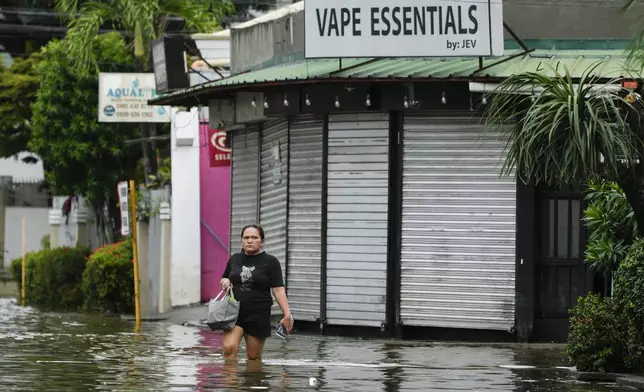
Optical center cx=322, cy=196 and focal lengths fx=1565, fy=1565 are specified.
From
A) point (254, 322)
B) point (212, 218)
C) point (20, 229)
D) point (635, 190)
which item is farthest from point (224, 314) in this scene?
point (20, 229)

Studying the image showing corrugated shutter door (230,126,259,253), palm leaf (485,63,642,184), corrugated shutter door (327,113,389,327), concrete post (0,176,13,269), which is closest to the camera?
palm leaf (485,63,642,184)

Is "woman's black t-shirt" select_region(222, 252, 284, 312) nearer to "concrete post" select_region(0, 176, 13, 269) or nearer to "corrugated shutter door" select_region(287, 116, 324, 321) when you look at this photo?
"corrugated shutter door" select_region(287, 116, 324, 321)

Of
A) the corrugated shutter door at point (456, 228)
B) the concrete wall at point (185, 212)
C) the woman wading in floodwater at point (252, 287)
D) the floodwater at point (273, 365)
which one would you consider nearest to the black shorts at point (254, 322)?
the woman wading in floodwater at point (252, 287)

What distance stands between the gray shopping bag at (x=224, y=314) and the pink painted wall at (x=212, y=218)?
48.9 ft

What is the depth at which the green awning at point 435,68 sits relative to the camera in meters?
21.1

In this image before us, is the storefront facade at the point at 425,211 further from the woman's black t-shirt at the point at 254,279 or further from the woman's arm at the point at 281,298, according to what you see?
the woman's arm at the point at 281,298

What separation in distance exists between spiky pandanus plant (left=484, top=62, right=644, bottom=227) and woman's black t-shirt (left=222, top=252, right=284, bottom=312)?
9.61 ft

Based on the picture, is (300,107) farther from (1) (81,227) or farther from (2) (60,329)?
(1) (81,227)

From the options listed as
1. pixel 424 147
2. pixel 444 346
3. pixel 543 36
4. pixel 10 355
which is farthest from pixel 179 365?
pixel 543 36

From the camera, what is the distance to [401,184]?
22391mm

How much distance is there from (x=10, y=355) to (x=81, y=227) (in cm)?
2919

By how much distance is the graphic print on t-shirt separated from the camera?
16.3 meters

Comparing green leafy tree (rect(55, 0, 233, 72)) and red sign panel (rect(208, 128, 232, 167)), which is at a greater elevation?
green leafy tree (rect(55, 0, 233, 72))

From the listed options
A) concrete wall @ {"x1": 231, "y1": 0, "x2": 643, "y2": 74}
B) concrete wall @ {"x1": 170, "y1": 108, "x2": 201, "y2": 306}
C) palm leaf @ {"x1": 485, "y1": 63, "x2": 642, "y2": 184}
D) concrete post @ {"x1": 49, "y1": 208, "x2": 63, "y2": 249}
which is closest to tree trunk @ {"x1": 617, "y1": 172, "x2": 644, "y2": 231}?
palm leaf @ {"x1": 485, "y1": 63, "x2": 642, "y2": 184}
